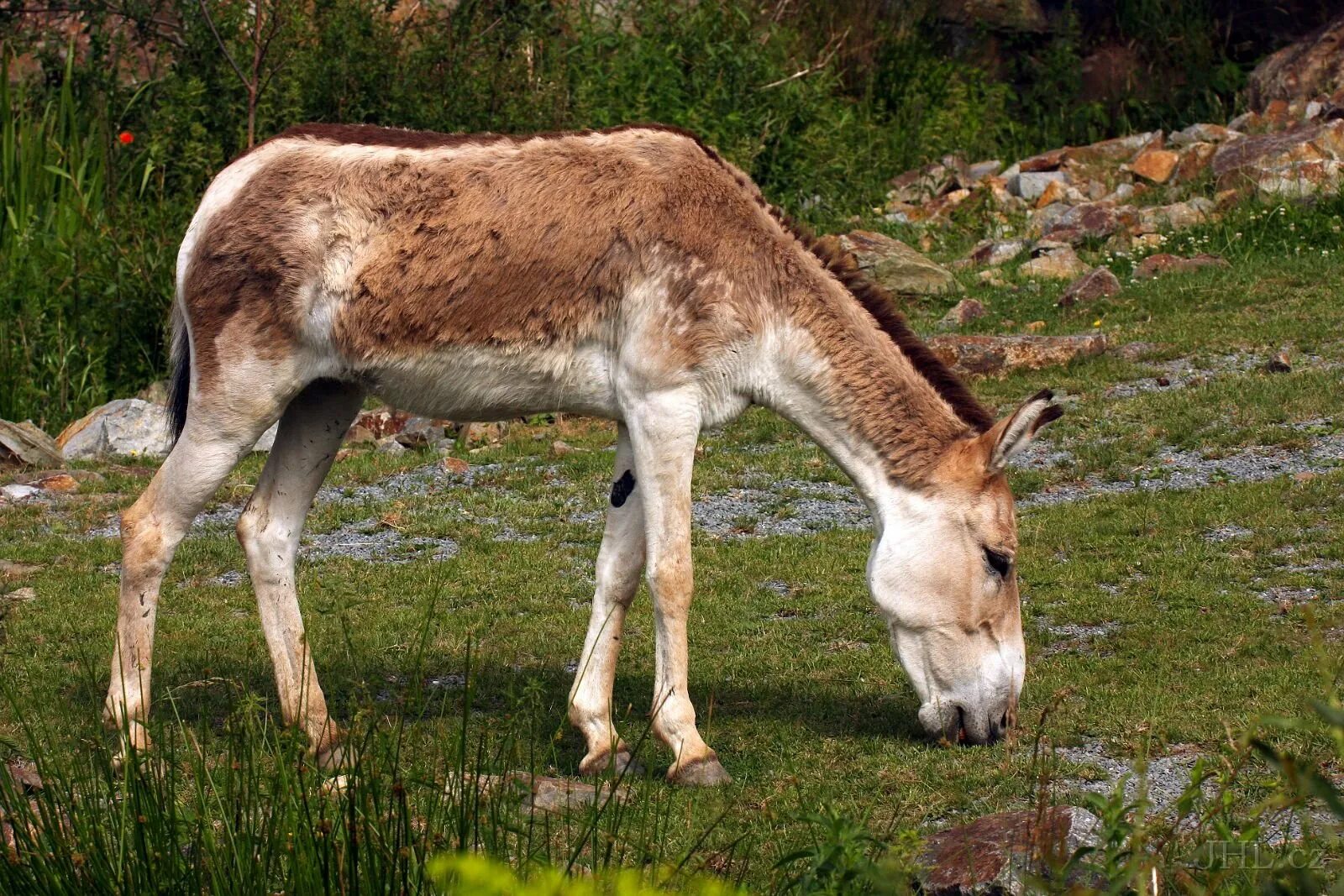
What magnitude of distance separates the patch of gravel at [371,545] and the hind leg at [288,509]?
2.52m

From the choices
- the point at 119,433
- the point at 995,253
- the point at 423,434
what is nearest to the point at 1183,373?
the point at 995,253

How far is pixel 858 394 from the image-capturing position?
5691 mm

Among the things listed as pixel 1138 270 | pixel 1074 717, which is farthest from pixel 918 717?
pixel 1138 270

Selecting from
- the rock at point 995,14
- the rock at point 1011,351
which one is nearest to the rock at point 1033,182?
the rock at point 995,14

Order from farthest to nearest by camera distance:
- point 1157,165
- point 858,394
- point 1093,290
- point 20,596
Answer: point 1157,165, point 1093,290, point 20,596, point 858,394

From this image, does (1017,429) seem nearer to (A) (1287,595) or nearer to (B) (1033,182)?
(A) (1287,595)

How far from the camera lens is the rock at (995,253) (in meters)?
14.0

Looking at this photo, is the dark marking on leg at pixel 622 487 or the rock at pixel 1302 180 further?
the rock at pixel 1302 180

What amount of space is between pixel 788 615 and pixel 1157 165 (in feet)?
31.3

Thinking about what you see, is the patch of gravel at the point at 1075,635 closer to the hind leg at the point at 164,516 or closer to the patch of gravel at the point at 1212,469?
the patch of gravel at the point at 1212,469

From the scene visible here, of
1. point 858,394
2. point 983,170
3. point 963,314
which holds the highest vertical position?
point 983,170

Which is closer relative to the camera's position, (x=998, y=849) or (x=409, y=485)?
(x=998, y=849)

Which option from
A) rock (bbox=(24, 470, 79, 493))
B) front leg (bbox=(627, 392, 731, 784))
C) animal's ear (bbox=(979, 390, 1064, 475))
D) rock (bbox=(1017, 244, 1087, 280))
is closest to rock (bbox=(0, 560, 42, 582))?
rock (bbox=(24, 470, 79, 493))

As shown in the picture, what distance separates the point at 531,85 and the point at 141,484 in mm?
5652
